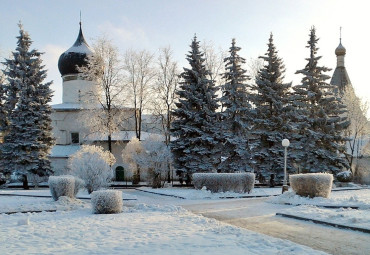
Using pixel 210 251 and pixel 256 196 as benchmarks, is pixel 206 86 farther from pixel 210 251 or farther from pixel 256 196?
pixel 210 251

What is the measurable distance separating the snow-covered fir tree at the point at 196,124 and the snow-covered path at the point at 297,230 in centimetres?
1349

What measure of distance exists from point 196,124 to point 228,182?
8209 millimetres

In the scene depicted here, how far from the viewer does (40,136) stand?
103 ft

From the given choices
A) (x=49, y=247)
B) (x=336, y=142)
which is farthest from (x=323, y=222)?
(x=336, y=142)

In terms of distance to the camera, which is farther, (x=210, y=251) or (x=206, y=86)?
(x=206, y=86)

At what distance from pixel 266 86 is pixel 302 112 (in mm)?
3562

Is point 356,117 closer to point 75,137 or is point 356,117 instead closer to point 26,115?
point 75,137

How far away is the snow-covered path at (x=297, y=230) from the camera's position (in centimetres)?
809

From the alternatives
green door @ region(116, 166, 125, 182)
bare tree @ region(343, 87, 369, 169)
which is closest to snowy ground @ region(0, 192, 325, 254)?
green door @ region(116, 166, 125, 182)

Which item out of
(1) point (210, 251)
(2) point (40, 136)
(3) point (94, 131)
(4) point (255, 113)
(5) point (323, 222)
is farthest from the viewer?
(3) point (94, 131)

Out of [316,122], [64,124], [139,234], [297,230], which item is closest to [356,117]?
[316,122]

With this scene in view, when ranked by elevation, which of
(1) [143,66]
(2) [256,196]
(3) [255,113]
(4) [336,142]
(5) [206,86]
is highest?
(1) [143,66]

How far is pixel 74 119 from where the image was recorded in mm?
41750

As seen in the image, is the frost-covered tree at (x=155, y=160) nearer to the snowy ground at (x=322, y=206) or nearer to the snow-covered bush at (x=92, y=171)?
the snowy ground at (x=322, y=206)
